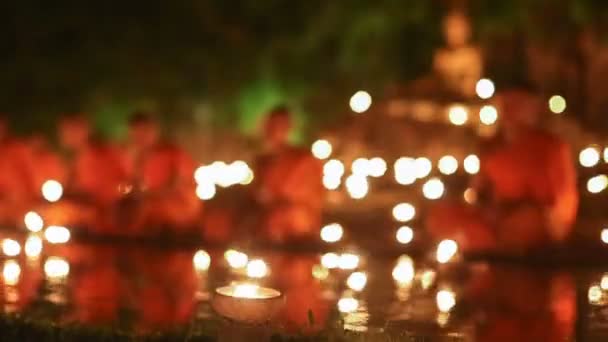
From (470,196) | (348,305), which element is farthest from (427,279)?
(470,196)

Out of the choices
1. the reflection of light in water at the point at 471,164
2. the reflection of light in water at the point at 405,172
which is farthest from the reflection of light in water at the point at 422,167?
the reflection of light in water at the point at 471,164

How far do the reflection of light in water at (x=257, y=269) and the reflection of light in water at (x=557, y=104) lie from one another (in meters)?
5.24

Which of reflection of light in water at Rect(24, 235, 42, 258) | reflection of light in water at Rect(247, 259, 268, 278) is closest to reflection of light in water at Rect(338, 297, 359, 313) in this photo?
reflection of light in water at Rect(247, 259, 268, 278)

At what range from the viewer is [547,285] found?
12.5m

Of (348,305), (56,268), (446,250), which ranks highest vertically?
(446,250)

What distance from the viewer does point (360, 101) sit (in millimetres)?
17844

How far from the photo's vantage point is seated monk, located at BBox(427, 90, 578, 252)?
44.6ft

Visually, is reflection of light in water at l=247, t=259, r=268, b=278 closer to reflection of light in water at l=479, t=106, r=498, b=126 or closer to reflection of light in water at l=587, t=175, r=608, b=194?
reflection of light in water at l=587, t=175, r=608, b=194

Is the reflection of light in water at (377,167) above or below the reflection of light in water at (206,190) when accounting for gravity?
above

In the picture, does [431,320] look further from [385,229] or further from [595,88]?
[595,88]

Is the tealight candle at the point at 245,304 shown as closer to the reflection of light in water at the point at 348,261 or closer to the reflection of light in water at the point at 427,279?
the reflection of light in water at the point at 427,279

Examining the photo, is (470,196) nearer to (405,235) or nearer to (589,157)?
(405,235)

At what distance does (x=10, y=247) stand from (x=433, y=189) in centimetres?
558

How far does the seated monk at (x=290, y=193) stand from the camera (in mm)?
14664
